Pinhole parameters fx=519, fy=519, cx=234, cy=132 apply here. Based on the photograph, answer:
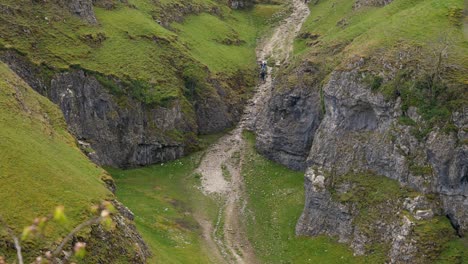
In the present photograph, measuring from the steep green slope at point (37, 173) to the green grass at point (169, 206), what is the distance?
779 cm

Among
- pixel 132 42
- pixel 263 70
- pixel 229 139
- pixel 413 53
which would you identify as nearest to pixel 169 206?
pixel 229 139

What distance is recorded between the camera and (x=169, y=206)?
58156mm

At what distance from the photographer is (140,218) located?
5319cm

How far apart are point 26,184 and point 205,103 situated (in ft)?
146

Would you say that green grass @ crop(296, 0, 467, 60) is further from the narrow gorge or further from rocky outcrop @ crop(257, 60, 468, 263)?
rocky outcrop @ crop(257, 60, 468, 263)

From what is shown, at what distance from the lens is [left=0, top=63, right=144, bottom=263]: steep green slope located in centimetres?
3183

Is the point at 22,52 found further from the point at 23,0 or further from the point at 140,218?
the point at 140,218

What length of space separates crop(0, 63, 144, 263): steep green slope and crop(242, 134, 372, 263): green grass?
1771 centimetres

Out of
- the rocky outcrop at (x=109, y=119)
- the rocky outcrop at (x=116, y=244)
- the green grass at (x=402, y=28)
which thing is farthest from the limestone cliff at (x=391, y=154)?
the rocky outcrop at (x=109, y=119)

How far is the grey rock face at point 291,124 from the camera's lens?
64812 millimetres

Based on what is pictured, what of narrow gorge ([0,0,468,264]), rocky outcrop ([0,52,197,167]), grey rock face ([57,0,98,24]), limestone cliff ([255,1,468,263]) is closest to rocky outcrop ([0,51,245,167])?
rocky outcrop ([0,52,197,167])

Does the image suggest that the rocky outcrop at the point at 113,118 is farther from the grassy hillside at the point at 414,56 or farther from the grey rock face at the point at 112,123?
the grassy hillside at the point at 414,56

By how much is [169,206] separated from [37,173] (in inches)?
919

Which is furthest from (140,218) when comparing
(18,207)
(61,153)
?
(18,207)
